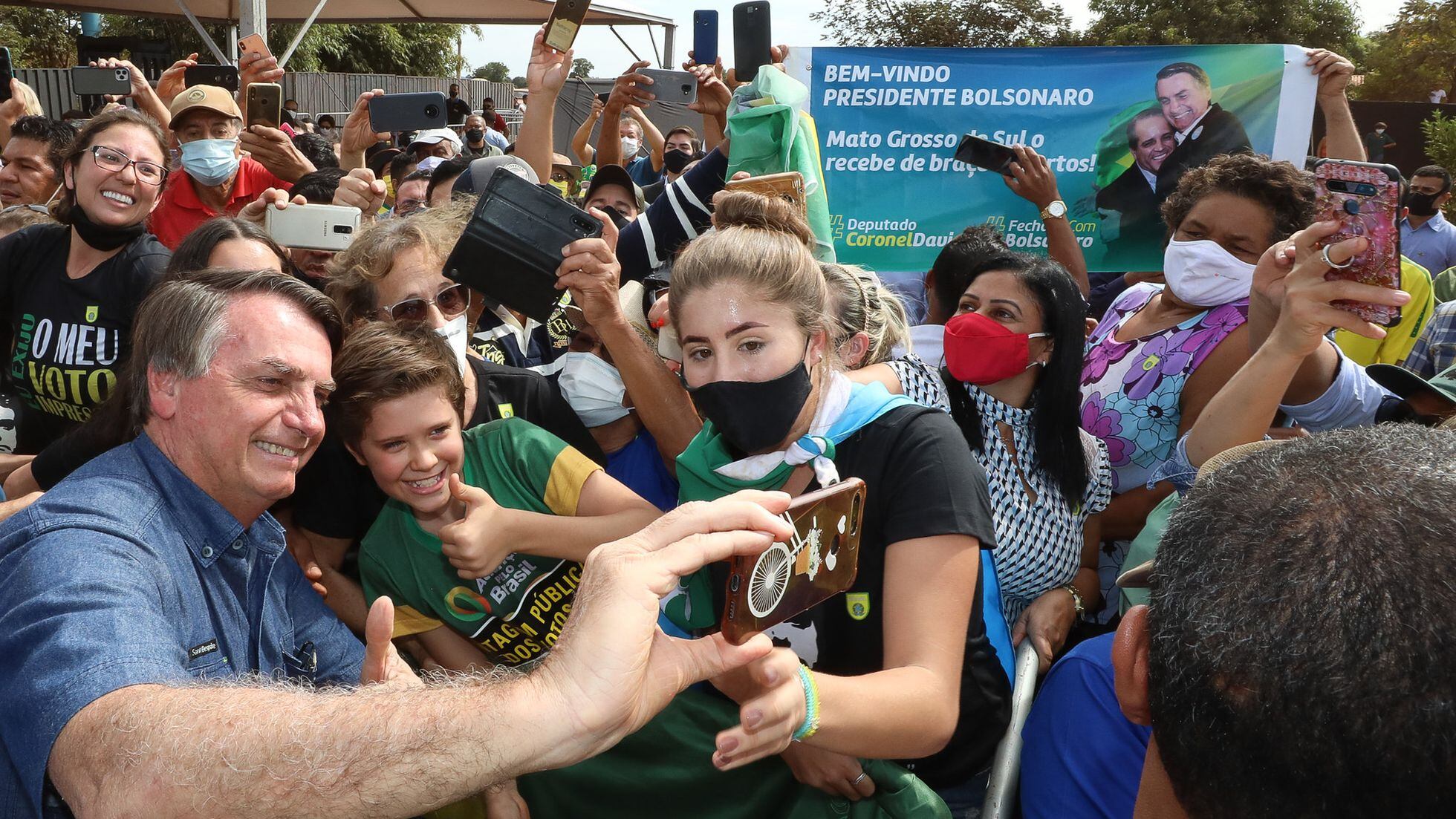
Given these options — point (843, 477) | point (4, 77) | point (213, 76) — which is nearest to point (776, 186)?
point (843, 477)

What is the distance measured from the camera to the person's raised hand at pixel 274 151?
4.83 metres

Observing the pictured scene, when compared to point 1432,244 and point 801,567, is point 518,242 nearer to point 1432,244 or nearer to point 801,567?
point 801,567

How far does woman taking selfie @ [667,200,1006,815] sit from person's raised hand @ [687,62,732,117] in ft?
7.96

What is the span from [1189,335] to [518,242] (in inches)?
79.3

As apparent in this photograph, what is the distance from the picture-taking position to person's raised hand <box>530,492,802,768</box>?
1231mm

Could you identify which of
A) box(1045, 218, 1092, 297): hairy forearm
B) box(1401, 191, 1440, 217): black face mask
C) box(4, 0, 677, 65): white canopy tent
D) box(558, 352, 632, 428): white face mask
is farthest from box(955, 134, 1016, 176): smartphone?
box(4, 0, 677, 65): white canopy tent

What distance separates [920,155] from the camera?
4477mm

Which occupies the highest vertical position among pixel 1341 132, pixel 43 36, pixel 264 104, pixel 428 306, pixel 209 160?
pixel 43 36

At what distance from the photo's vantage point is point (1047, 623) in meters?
2.53

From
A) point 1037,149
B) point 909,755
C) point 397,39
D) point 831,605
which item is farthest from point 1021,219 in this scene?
point 397,39

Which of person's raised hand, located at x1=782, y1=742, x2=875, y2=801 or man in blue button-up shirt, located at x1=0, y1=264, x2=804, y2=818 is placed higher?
man in blue button-up shirt, located at x1=0, y1=264, x2=804, y2=818

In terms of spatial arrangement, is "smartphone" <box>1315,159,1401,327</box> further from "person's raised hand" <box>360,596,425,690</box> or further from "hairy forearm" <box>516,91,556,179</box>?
"hairy forearm" <box>516,91,556,179</box>

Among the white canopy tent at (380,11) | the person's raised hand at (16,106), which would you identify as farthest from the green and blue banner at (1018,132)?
the white canopy tent at (380,11)

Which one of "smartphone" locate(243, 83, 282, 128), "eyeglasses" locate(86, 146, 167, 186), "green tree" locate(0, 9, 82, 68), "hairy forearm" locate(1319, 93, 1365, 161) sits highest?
"green tree" locate(0, 9, 82, 68)
